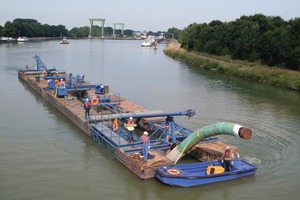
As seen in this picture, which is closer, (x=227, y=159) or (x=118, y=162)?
(x=227, y=159)

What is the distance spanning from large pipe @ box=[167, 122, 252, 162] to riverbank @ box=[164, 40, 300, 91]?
87.5ft

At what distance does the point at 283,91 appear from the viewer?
3934 centimetres

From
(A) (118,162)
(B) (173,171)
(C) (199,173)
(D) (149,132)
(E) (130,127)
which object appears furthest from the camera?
(D) (149,132)

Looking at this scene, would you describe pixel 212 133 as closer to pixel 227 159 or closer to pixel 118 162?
pixel 227 159

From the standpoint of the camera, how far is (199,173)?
15883 mm

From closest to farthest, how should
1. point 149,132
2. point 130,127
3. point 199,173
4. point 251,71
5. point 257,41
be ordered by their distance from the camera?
1. point 199,173
2. point 130,127
3. point 149,132
4. point 251,71
5. point 257,41

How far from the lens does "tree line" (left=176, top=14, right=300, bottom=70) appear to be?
45.5 metres

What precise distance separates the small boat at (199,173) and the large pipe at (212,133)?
804mm

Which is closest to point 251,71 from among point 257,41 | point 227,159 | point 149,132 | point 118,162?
point 257,41

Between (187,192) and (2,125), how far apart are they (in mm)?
13573

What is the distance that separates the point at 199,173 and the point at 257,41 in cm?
3998

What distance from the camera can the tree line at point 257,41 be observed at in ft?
149

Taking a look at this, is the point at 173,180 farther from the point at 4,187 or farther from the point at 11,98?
the point at 11,98

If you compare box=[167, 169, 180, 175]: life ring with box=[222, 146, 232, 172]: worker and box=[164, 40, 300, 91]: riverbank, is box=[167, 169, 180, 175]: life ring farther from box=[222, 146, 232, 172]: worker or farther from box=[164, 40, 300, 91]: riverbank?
box=[164, 40, 300, 91]: riverbank
